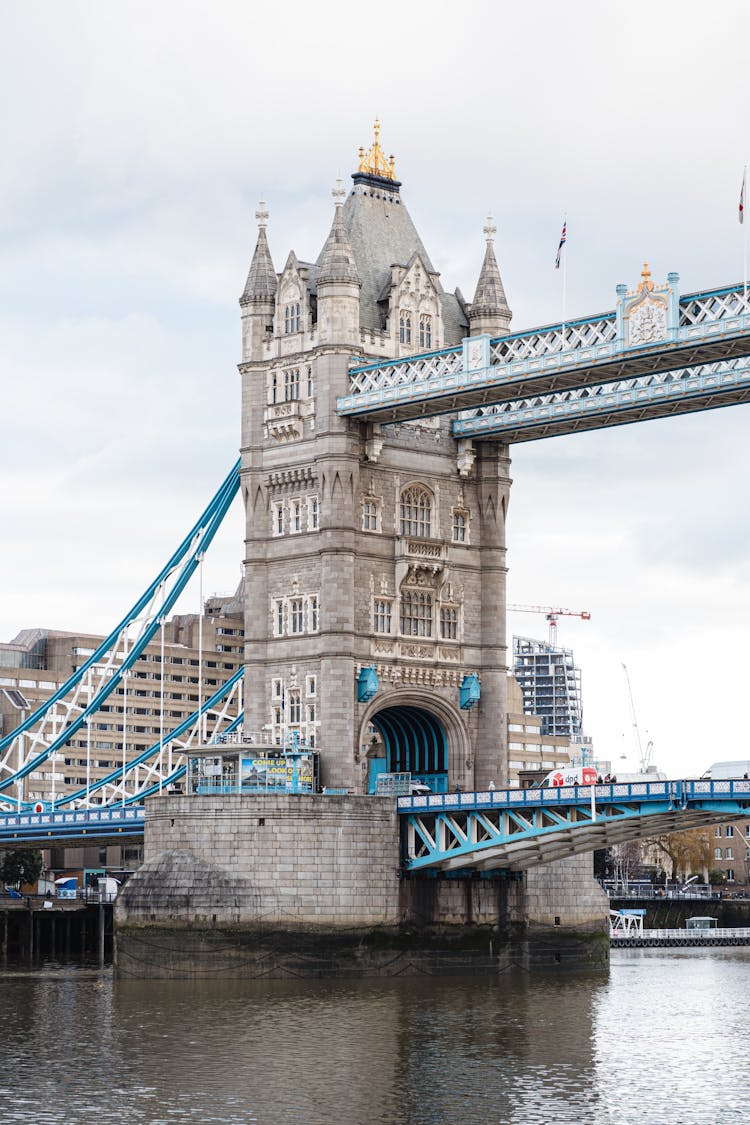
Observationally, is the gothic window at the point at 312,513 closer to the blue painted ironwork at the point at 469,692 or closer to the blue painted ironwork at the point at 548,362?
the blue painted ironwork at the point at 548,362

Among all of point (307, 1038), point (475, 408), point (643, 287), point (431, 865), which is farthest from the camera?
point (475, 408)

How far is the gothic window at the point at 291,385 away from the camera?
96.2 metres

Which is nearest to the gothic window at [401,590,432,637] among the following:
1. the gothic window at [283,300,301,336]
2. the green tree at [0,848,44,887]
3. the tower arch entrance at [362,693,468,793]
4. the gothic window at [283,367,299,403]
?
the tower arch entrance at [362,693,468,793]

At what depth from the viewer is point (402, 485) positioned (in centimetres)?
9556

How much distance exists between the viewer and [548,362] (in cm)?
8544

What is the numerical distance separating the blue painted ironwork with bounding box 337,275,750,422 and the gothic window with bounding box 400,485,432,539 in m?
4.60

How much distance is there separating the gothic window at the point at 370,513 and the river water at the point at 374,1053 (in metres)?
21.2

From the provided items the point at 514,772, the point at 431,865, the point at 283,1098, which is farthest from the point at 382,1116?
the point at 514,772

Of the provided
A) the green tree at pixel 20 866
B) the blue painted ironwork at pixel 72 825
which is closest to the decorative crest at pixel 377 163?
the blue painted ironwork at pixel 72 825

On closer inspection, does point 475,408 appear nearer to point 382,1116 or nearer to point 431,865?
point 431,865

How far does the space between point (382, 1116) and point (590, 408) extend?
44.8 meters

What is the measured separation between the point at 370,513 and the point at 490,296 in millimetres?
13836

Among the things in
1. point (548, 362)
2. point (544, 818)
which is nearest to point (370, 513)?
point (548, 362)

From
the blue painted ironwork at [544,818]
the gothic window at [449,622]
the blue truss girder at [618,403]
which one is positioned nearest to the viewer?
the blue painted ironwork at [544,818]
